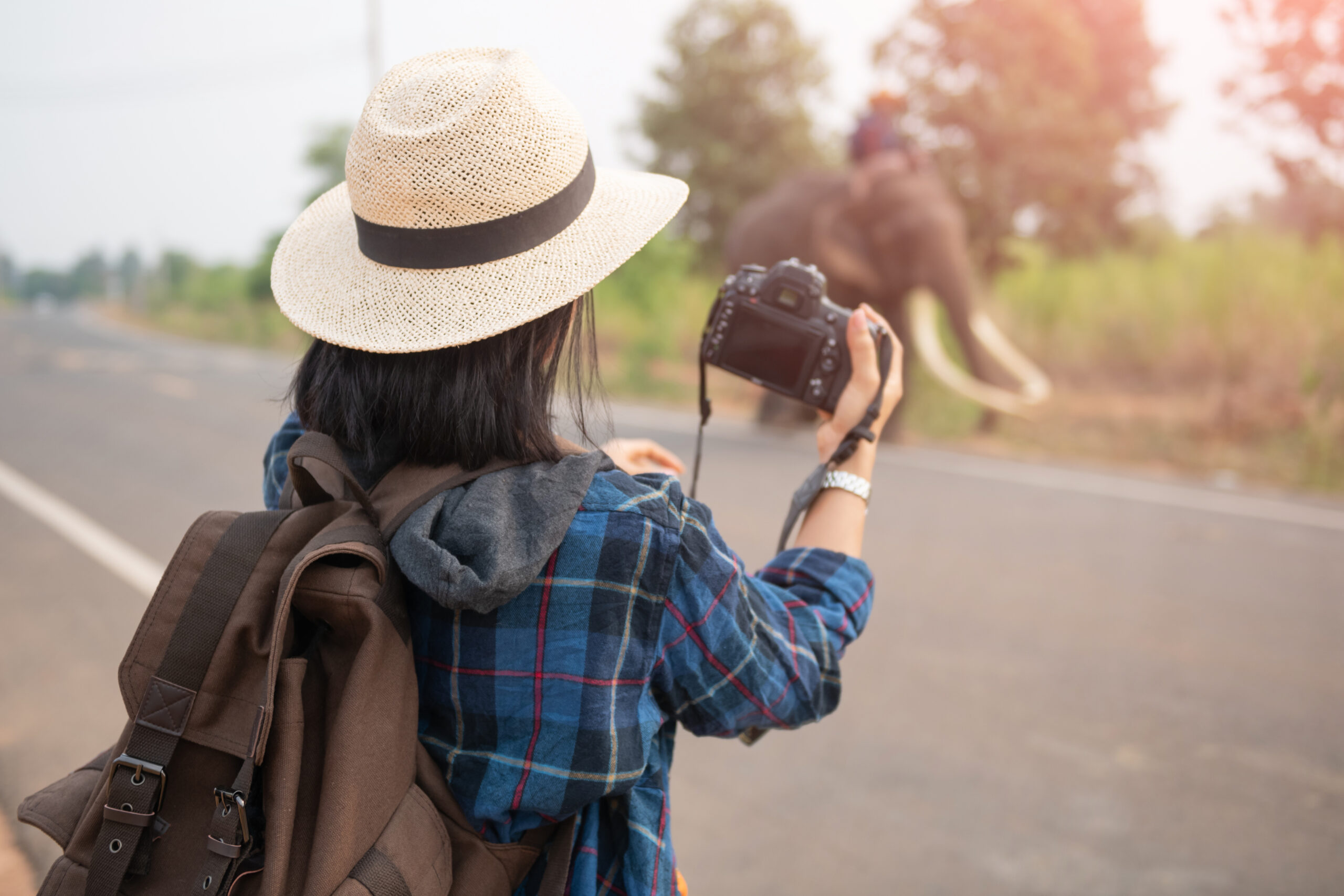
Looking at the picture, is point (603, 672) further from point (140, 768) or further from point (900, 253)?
point (900, 253)

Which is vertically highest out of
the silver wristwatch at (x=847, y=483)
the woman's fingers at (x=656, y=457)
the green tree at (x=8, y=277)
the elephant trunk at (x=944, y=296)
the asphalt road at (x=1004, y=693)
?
the silver wristwatch at (x=847, y=483)

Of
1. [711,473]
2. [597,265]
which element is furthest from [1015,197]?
[597,265]

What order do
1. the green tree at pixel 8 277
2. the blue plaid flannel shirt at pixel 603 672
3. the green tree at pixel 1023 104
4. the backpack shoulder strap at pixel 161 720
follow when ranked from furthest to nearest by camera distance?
the green tree at pixel 8 277 → the green tree at pixel 1023 104 → the blue plaid flannel shirt at pixel 603 672 → the backpack shoulder strap at pixel 161 720

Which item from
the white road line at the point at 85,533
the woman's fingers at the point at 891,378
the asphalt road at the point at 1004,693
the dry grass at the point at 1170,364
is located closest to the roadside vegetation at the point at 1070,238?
the dry grass at the point at 1170,364

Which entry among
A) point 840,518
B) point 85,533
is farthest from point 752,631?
point 85,533

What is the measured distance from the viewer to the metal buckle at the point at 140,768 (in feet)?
3.05

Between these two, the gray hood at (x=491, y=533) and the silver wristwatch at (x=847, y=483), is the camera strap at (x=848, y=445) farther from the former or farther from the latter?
the gray hood at (x=491, y=533)

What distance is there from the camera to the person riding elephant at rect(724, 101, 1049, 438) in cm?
789

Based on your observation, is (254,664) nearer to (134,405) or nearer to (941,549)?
(941,549)

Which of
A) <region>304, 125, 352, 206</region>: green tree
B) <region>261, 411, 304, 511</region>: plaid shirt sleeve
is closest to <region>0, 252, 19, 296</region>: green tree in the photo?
<region>304, 125, 352, 206</region>: green tree

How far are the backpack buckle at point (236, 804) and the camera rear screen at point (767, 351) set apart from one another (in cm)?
92

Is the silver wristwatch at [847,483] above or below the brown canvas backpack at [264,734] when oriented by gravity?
above

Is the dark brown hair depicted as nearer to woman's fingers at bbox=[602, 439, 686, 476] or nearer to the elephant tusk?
woman's fingers at bbox=[602, 439, 686, 476]

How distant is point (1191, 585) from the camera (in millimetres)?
4523
